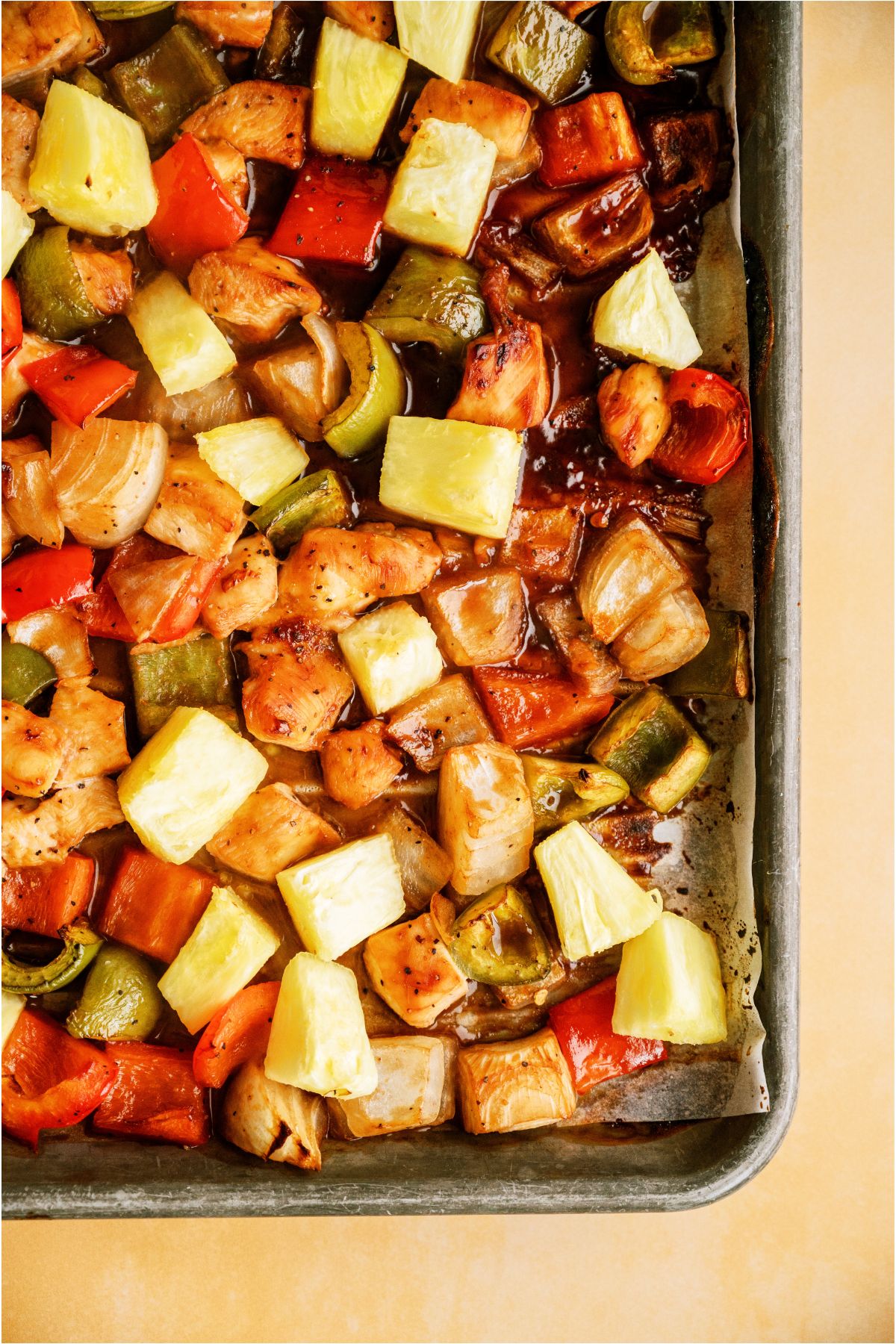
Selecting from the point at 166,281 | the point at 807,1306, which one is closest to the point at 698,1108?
the point at 807,1306

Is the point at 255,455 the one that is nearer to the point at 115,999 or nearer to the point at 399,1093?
the point at 115,999

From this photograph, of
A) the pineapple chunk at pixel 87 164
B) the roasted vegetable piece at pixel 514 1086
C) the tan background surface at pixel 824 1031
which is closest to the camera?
the pineapple chunk at pixel 87 164

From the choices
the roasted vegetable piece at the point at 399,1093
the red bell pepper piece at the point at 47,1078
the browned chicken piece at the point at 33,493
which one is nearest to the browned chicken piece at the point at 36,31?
the browned chicken piece at the point at 33,493

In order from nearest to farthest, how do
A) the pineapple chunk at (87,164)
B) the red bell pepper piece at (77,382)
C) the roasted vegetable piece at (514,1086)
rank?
1. the pineapple chunk at (87,164)
2. the red bell pepper piece at (77,382)
3. the roasted vegetable piece at (514,1086)

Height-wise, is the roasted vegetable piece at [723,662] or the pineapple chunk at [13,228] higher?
the pineapple chunk at [13,228]

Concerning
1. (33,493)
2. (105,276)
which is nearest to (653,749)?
(33,493)

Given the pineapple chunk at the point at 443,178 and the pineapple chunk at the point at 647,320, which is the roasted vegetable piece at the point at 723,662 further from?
the pineapple chunk at the point at 443,178

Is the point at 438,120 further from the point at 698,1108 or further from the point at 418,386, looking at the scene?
the point at 698,1108

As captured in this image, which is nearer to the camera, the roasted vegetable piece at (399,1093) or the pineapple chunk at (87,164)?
the pineapple chunk at (87,164)
